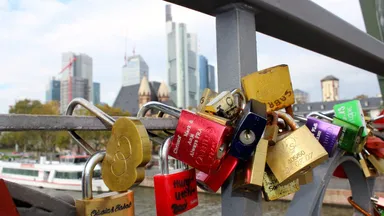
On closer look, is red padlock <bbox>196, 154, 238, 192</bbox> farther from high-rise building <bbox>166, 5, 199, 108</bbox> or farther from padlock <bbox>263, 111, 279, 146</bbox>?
high-rise building <bbox>166, 5, 199, 108</bbox>

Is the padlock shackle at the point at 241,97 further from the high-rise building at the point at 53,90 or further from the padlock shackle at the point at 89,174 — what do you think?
the high-rise building at the point at 53,90

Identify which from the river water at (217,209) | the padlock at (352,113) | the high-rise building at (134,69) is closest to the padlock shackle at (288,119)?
the padlock at (352,113)

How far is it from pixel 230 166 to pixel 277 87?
0.15 meters

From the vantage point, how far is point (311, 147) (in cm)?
52

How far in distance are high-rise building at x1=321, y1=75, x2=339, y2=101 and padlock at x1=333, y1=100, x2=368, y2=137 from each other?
4250 cm

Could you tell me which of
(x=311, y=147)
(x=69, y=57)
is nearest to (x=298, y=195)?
(x=311, y=147)

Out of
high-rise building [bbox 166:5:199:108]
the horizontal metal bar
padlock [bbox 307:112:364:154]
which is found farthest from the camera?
high-rise building [bbox 166:5:199:108]

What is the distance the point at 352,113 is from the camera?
31.9 inches

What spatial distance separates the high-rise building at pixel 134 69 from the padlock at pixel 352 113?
49824mm

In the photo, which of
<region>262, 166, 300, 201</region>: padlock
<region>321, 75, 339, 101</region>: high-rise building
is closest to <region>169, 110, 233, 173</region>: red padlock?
<region>262, 166, 300, 201</region>: padlock

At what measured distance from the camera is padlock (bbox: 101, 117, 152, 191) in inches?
14.2

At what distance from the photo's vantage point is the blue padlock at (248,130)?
453 millimetres

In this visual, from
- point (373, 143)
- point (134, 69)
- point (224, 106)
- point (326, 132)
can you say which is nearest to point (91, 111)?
point (224, 106)

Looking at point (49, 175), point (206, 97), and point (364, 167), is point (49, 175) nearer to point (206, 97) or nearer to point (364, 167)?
point (364, 167)
